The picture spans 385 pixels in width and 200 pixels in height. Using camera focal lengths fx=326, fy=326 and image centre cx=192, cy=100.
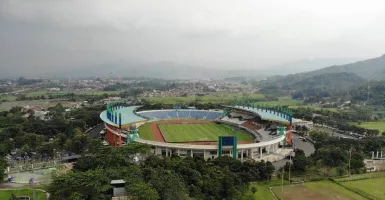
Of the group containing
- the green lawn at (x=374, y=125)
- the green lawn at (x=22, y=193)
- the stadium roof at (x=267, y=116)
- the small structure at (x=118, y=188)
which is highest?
the stadium roof at (x=267, y=116)

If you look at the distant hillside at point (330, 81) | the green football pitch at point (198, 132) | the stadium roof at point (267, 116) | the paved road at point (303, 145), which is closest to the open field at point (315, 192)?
the paved road at point (303, 145)

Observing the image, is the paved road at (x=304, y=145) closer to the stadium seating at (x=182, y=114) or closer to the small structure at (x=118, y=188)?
the stadium seating at (x=182, y=114)

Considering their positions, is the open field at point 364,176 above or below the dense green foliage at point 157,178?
below

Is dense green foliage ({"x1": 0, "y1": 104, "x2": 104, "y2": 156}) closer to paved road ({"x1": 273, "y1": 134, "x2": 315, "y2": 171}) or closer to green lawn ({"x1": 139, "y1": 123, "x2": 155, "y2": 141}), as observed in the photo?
green lawn ({"x1": 139, "y1": 123, "x2": 155, "y2": 141})

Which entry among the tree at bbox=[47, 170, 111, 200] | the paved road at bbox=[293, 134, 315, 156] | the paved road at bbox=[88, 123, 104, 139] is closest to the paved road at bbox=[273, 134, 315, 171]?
the paved road at bbox=[293, 134, 315, 156]

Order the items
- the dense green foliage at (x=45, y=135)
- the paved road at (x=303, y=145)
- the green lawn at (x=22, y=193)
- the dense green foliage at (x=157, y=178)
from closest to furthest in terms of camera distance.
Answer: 1. the dense green foliage at (x=157, y=178)
2. the green lawn at (x=22, y=193)
3. the dense green foliage at (x=45, y=135)
4. the paved road at (x=303, y=145)

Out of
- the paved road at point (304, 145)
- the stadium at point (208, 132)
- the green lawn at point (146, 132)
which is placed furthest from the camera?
the green lawn at point (146, 132)

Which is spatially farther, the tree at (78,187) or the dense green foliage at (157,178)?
the dense green foliage at (157,178)

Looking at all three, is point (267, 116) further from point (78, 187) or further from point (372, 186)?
point (78, 187)

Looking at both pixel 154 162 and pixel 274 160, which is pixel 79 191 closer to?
pixel 154 162
